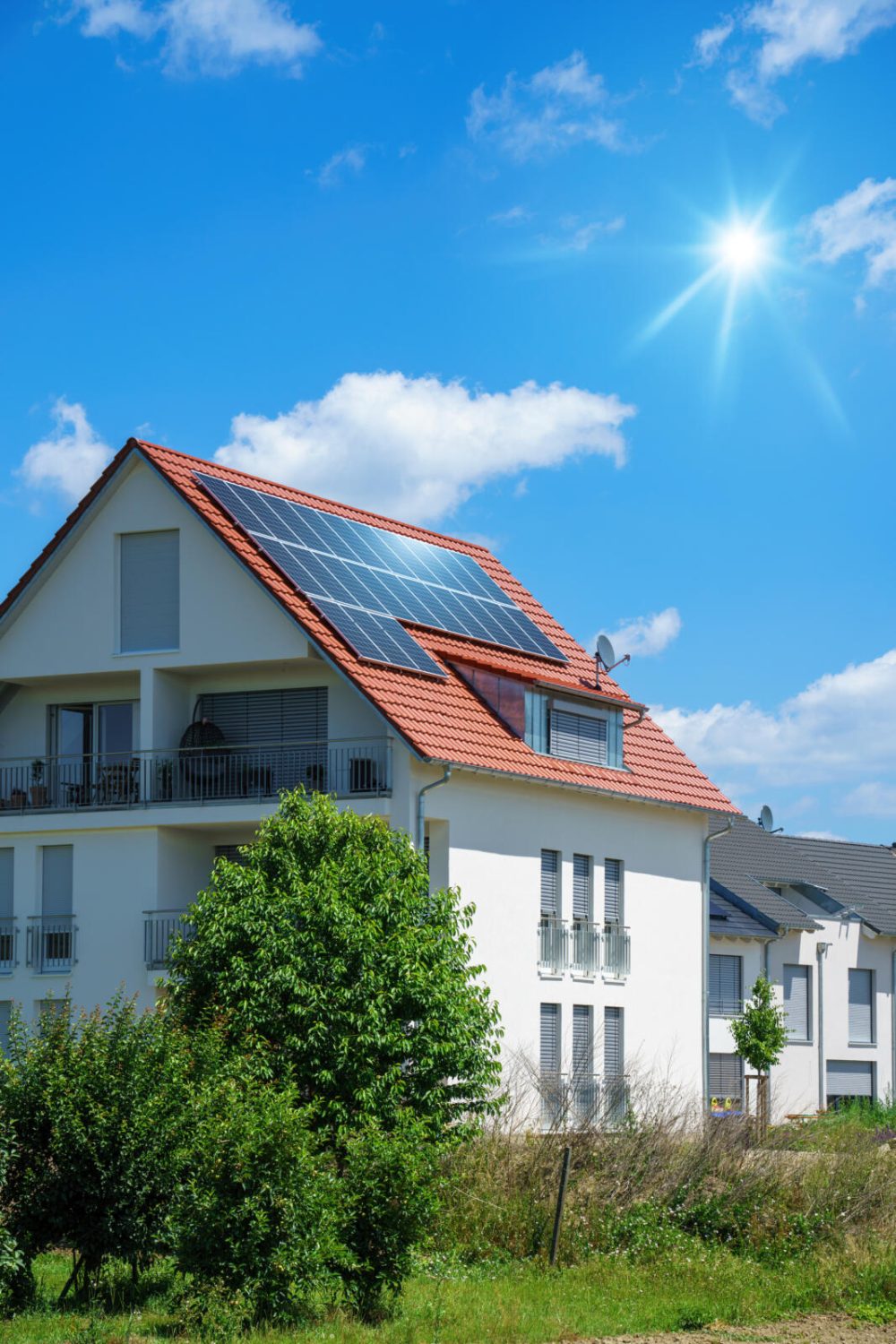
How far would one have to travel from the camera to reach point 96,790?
1346 inches

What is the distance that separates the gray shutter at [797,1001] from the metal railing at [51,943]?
73.0ft

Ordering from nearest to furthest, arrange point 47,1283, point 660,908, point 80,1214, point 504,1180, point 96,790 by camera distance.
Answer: point 80,1214, point 47,1283, point 504,1180, point 96,790, point 660,908

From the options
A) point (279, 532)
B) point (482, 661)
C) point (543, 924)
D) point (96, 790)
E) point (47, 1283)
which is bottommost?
point (47, 1283)

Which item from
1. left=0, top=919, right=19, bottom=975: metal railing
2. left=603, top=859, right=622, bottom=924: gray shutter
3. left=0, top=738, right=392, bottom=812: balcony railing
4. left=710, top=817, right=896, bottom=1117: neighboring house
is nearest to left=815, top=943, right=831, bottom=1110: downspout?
left=710, top=817, right=896, bottom=1117: neighboring house

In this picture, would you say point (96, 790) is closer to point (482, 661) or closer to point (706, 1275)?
point (482, 661)

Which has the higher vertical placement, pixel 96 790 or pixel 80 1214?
pixel 96 790

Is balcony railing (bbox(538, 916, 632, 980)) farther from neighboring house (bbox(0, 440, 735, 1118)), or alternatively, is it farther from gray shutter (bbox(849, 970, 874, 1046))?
gray shutter (bbox(849, 970, 874, 1046))

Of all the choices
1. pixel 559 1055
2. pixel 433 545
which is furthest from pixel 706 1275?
pixel 433 545

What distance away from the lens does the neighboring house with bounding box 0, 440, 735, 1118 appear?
32500 mm

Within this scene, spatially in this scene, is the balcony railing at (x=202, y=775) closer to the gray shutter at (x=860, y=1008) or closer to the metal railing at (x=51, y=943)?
the metal railing at (x=51, y=943)

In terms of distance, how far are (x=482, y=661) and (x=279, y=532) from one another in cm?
419

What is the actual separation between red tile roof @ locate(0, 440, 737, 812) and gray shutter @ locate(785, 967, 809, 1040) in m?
11.9

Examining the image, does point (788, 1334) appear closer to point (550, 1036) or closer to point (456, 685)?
point (550, 1036)

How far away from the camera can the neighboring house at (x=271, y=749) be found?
1280 inches
